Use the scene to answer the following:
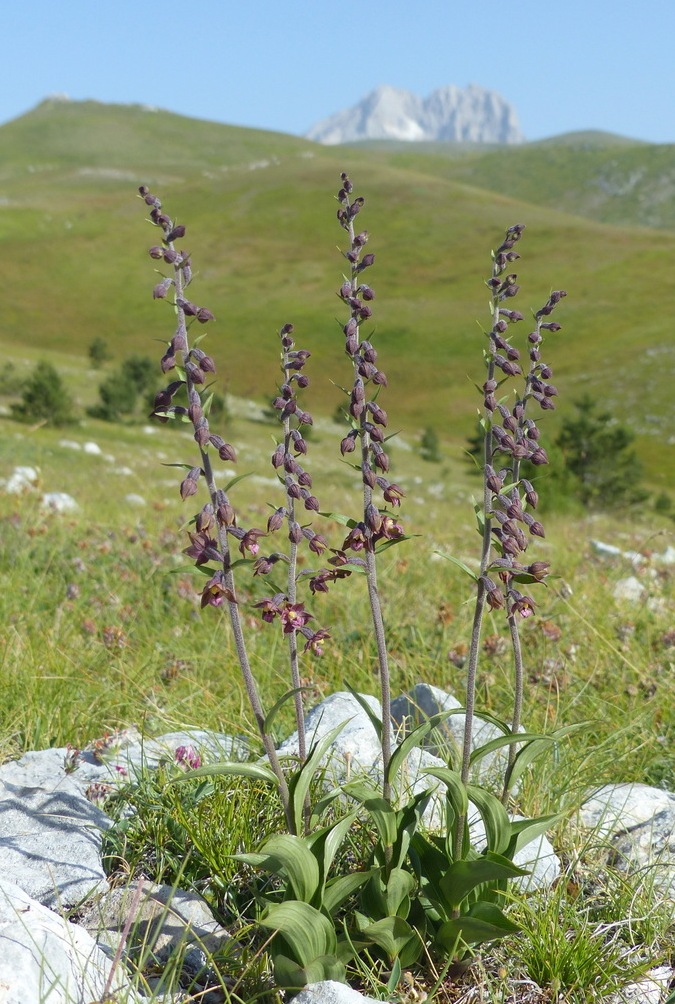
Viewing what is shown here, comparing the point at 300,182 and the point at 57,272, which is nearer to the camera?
the point at 57,272

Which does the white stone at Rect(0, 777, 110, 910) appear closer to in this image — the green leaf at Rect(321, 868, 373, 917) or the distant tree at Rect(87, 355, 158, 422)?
the green leaf at Rect(321, 868, 373, 917)

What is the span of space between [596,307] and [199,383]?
86762 mm

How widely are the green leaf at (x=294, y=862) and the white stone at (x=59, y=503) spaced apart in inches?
280

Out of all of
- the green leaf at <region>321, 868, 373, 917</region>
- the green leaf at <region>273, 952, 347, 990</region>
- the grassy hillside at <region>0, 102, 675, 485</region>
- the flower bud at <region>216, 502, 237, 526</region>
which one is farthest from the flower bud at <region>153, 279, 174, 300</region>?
the grassy hillside at <region>0, 102, 675, 485</region>

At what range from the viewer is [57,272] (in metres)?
97.4

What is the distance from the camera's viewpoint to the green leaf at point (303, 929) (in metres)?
2.19

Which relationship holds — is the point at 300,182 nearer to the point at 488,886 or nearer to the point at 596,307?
the point at 596,307

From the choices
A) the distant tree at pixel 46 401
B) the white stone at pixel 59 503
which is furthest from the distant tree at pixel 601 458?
the white stone at pixel 59 503

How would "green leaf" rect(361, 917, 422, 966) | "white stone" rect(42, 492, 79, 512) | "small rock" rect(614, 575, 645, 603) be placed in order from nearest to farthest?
"green leaf" rect(361, 917, 422, 966)
"small rock" rect(614, 575, 645, 603)
"white stone" rect(42, 492, 79, 512)

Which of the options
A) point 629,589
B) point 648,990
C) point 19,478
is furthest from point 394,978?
point 19,478

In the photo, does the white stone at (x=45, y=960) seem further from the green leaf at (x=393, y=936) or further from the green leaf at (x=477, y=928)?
the green leaf at (x=477, y=928)

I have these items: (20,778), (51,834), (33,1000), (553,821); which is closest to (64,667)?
(20,778)

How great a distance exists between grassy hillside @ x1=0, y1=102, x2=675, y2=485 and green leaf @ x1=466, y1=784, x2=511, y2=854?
50777 millimetres

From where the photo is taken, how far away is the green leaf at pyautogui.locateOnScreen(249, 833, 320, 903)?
7.25 feet
